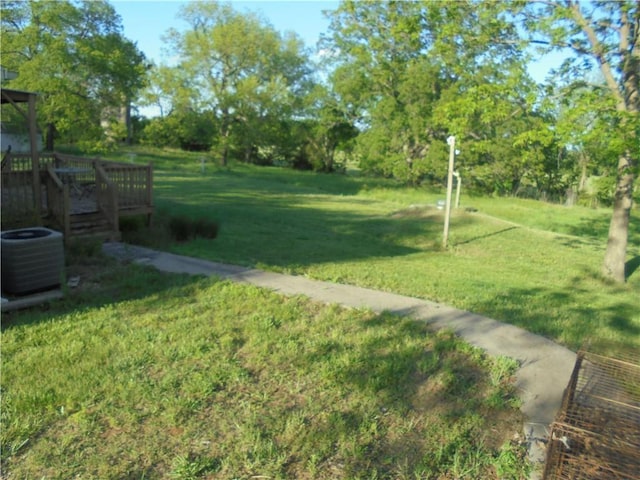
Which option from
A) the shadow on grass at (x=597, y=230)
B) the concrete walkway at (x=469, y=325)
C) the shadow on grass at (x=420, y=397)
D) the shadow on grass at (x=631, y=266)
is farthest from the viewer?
the shadow on grass at (x=597, y=230)

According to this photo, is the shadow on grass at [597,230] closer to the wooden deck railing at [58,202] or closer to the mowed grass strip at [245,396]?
the mowed grass strip at [245,396]

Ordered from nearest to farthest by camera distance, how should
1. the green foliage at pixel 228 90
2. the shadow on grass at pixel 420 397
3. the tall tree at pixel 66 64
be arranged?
the shadow on grass at pixel 420 397, the tall tree at pixel 66 64, the green foliage at pixel 228 90

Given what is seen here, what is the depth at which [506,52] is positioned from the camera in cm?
1294

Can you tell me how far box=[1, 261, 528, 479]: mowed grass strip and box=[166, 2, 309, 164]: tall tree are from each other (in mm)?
32594

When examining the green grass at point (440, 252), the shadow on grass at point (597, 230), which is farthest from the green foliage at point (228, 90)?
the shadow on grass at point (597, 230)

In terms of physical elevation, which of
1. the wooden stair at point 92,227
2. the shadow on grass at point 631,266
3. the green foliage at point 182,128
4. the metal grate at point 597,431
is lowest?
the shadow on grass at point 631,266

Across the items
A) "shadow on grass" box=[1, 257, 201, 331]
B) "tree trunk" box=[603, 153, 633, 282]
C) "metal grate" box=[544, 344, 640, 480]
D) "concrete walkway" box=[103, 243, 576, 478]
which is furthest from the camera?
"tree trunk" box=[603, 153, 633, 282]

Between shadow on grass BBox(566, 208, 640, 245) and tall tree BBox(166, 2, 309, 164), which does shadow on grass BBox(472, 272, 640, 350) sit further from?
tall tree BBox(166, 2, 309, 164)

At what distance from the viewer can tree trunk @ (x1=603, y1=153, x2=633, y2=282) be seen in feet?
30.7

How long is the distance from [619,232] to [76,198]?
10.5 meters

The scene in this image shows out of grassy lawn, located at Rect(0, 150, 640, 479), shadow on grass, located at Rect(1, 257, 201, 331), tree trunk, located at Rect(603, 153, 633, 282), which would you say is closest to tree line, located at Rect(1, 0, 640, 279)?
tree trunk, located at Rect(603, 153, 633, 282)

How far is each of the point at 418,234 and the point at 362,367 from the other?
31.0 ft

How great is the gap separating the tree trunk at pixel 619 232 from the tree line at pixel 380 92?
0.08ft

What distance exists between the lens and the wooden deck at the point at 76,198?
319 inches
